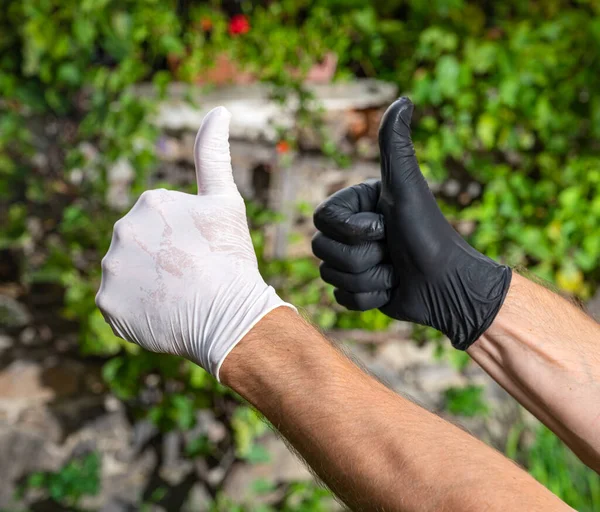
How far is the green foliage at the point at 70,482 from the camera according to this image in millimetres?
2660

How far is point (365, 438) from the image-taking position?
99 cm

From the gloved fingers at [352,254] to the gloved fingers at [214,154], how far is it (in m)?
0.31

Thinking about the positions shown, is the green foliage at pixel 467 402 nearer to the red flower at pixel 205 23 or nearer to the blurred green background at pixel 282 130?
the blurred green background at pixel 282 130

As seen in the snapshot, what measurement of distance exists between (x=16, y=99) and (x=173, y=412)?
1503 millimetres

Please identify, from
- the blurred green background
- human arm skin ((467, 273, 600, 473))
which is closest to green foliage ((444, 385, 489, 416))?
the blurred green background

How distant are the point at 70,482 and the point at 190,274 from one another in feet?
6.19

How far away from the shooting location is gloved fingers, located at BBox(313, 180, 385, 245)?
1.47 m

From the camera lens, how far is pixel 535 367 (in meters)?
1.42

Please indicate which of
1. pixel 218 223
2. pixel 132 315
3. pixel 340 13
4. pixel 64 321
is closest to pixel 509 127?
pixel 340 13

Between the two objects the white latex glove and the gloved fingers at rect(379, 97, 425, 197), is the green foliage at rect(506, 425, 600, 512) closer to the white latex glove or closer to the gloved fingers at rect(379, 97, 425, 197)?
the gloved fingers at rect(379, 97, 425, 197)

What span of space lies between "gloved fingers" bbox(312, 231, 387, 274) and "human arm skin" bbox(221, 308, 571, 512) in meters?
0.41

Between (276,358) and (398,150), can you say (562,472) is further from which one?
(276,358)

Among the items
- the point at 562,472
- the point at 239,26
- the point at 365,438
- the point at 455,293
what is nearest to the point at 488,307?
the point at 455,293

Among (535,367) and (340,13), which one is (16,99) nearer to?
(340,13)
